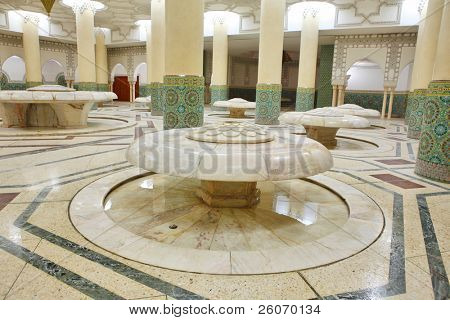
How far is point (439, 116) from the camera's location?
2.83m

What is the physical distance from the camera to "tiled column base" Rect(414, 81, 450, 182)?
2.79 meters

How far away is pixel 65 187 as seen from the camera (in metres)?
2.36

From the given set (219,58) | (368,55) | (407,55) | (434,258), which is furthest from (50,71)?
(434,258)

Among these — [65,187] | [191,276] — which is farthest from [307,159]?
[65,187]

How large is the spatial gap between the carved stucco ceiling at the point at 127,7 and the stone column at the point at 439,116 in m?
6.53

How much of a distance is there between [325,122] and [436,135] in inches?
53.2

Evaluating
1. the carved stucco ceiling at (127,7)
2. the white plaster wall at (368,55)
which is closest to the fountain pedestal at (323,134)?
the carved stucco ceiling at (127,7)

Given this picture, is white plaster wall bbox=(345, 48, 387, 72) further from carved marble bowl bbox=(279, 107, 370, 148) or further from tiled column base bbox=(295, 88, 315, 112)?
carved marble bowl bbox=(279, 107, 370, 148)

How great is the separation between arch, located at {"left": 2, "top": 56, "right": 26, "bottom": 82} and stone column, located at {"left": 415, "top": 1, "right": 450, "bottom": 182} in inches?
611

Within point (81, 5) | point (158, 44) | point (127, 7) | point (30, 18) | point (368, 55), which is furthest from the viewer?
point (30, 18)

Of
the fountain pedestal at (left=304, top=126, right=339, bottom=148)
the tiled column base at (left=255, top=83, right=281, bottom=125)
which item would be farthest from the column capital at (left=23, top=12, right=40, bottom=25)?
the fountain pedestal at (left=304, top=126, right=339, bottom=148)

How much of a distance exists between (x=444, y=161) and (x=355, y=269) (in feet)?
6.63

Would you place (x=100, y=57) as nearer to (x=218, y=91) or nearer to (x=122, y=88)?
(x=122, y=88)

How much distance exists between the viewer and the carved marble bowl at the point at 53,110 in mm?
5094
